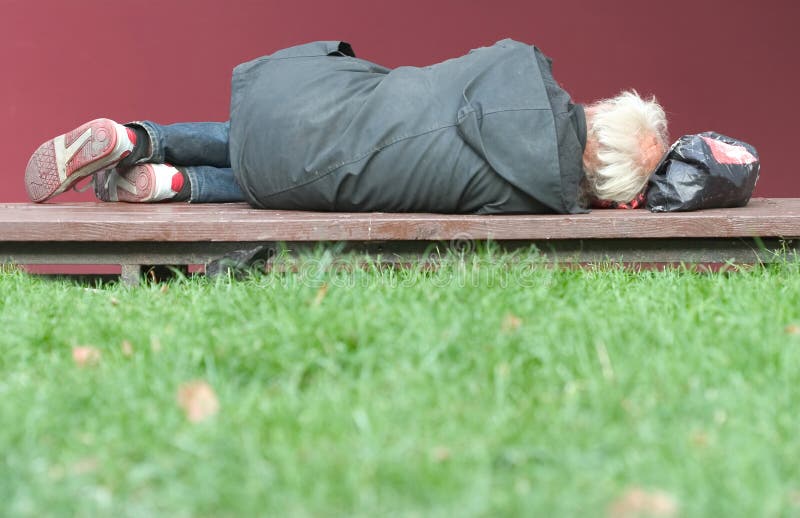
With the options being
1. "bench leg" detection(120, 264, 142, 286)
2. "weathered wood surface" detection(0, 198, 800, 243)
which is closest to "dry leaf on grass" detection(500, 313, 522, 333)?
"weathered wood surface" detection(0, 198, 800, 243)

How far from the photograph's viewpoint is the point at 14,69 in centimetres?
488

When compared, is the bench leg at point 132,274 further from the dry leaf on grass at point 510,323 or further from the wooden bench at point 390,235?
the dry leaf on grass at point 510,323

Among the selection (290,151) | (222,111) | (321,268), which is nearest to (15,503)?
(321,268)

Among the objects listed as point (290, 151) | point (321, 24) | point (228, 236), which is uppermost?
point (321, 24)

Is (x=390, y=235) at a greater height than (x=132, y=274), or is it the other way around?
(x=390, y=235)

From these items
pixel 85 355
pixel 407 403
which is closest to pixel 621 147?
pixel 407 403

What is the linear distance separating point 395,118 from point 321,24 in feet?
6.48

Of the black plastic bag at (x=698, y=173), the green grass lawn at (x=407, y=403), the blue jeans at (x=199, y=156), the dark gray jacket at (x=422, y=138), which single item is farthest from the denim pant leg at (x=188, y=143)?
the black plastic bag at (x=698, y=173)

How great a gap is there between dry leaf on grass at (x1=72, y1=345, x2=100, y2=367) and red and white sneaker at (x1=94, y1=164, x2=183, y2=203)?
5.77ft

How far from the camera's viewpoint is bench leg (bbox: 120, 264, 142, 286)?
316 cm

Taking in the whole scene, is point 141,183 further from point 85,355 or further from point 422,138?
point 85,355

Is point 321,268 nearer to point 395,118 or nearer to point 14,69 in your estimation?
point 395,118

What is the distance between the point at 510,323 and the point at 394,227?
0.93 m

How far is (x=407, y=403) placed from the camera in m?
1.70
